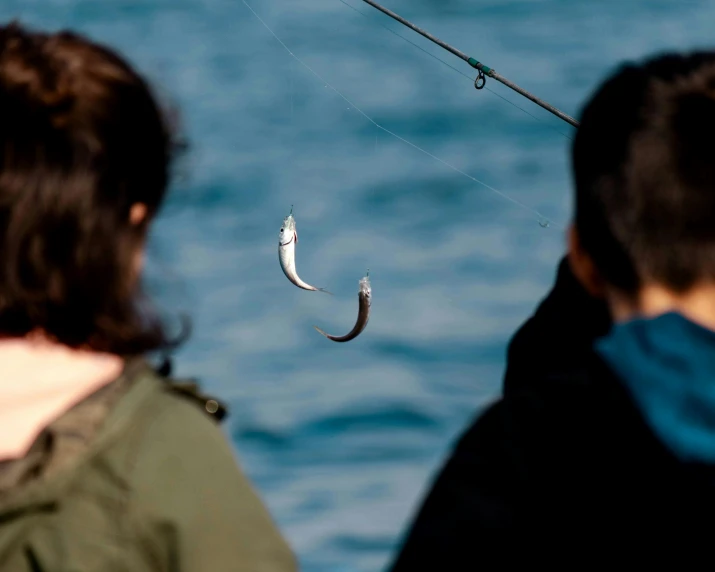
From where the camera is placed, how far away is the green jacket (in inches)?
55.9

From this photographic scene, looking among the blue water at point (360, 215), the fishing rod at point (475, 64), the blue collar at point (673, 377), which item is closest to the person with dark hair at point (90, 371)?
the blue collar at point (673, 377)

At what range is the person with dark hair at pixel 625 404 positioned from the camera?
4.50 feet

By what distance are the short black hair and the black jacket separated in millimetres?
134

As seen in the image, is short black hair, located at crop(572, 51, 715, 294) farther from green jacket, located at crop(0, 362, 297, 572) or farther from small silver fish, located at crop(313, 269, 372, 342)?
small silver fish, located at crop(313, 269, 372, 342)

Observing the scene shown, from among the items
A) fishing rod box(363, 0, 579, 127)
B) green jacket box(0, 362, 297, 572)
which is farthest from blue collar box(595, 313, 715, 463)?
fishing rod box(363, 0, 579, 127)

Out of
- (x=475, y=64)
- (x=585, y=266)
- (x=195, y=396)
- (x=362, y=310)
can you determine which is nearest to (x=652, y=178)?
(x=585, y=266)

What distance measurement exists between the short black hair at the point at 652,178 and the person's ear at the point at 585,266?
0.04 ft

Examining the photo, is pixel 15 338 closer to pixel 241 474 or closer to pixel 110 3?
pixel 241 474

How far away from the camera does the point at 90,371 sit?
154cm

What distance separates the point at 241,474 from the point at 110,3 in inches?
598

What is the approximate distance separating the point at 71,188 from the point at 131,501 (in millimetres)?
375

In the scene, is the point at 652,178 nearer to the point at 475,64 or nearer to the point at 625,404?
the point at 625,404

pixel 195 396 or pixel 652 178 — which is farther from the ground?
pixel 652 178

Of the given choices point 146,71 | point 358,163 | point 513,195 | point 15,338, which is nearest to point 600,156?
point 146,71
